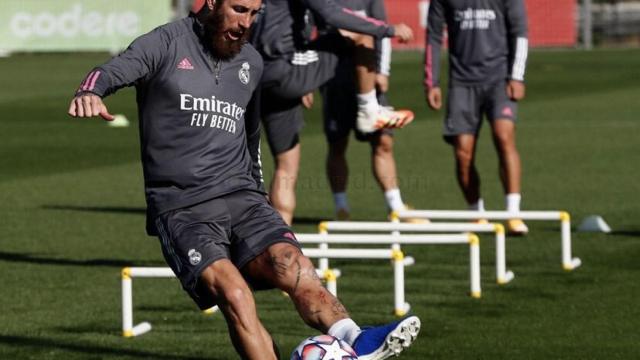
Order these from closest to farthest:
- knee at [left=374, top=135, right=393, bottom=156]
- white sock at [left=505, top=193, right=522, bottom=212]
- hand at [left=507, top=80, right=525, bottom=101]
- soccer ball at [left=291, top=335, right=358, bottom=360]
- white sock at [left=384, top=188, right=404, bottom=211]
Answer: soccer ball at [left=291, top=335, right=358, bottom=360] → hand at [left=507, top=80, right=525, bottom=101] → white sock at [left=505, top=193, right=522, bottom=212] → white sock at [left=384, top=188, right=404, bottom=211] → knee at [left=374, top=135, right=393, bottom=156]

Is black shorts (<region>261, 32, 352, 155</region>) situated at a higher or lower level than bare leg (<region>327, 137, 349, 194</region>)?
higher

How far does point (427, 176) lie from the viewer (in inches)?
749

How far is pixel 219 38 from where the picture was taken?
8.15m

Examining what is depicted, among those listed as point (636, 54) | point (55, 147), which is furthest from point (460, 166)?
point (636, 54)

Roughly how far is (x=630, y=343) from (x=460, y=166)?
17.3 feet

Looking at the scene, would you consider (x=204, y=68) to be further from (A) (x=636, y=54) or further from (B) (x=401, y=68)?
(A) (x=636, y=54)

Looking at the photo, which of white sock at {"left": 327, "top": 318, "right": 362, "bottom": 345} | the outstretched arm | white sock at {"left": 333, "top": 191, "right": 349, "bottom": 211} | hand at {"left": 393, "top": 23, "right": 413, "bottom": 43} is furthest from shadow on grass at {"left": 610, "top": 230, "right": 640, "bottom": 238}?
the outstretched arm

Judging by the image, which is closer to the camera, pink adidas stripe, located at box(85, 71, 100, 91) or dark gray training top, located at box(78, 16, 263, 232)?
pink adidas stripe, located at box(85, 71, 100, 91)

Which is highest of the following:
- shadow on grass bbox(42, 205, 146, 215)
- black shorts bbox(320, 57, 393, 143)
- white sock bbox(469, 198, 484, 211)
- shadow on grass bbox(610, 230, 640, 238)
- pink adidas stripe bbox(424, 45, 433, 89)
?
pink adidas stripe bbox(424, 45, 433, 89)

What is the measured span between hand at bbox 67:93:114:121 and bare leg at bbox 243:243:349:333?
3.64 feet

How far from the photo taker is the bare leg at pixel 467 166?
14.7 metres

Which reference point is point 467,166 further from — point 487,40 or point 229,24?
point 229,24

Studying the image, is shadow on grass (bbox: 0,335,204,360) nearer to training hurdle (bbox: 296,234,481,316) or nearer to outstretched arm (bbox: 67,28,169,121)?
training hurdle (bbox: 296,234,481,316)

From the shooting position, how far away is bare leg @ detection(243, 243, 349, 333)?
7859 mm
